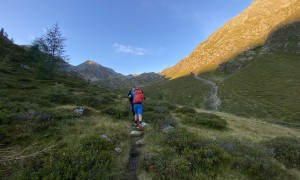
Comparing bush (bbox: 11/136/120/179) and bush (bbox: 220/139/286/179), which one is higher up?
bush (bbox: 11/136/120/179)

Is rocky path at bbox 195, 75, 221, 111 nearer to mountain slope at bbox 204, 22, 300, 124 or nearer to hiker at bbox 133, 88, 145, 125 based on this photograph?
mountain slope at bbox 204, 22, 300, 124

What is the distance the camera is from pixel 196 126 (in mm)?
15031

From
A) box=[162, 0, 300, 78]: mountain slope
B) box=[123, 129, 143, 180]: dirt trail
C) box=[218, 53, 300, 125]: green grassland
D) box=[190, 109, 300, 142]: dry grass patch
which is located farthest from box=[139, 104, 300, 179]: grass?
box=[162, 0, 300, 78]: mountain slope

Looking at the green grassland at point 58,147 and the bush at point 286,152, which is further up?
Answer: the green grassland at point 58,147

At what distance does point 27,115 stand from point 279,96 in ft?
252

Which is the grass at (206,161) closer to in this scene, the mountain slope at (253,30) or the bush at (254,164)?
the bush at (254,164)

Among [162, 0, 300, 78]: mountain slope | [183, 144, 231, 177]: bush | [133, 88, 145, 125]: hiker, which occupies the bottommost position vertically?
[183, 144, 231, 177]: bush

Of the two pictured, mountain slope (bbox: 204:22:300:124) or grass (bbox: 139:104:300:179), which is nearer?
grass (bbox: 139:104:300:179)

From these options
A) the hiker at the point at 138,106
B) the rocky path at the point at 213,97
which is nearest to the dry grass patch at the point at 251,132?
the hiker at the point at 138,106

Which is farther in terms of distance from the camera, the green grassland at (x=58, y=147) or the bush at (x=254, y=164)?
the bush at (x=254, y=164)

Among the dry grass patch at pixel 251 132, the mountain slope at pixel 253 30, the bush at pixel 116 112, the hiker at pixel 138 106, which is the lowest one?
the dry grass patch at pixel 251 132

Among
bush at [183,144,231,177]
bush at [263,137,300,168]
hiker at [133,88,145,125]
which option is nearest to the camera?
bush at [183,144,231,177]

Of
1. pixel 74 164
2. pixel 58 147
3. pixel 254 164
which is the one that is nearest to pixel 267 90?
pixel 254 164

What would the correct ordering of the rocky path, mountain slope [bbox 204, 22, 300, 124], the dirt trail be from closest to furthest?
the dirt trail < mountain slope [bbox 204, 22, 300, 124] < the rocky path
